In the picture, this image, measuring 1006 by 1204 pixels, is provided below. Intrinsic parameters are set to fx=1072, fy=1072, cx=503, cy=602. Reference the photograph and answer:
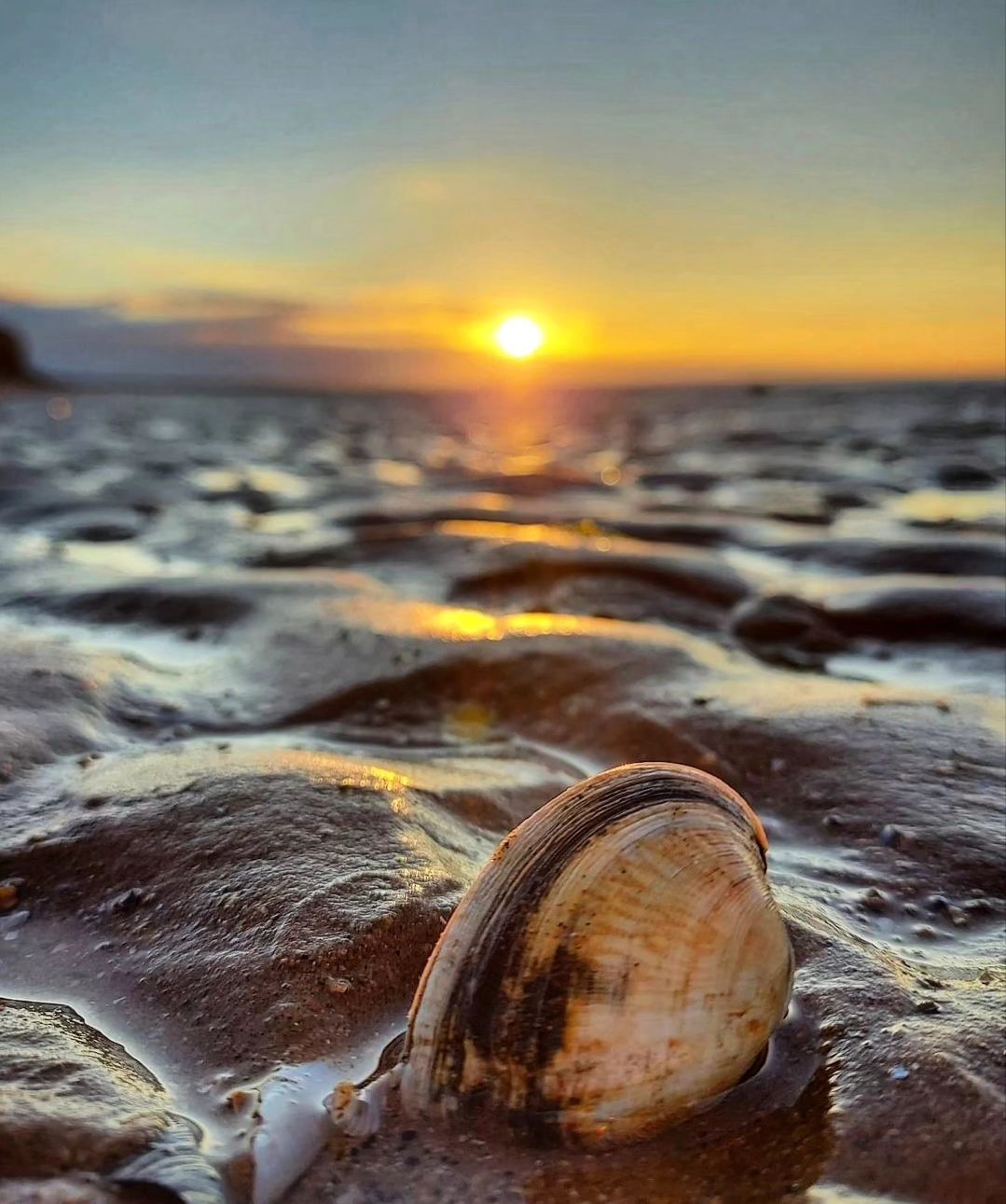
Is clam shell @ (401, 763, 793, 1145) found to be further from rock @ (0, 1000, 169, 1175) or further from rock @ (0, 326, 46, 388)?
rock @ (0, 326, 46, 388)

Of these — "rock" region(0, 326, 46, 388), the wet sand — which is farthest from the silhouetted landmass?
the wet sand

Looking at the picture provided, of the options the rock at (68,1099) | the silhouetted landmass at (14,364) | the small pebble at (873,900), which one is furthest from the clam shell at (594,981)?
the silhouetted landmass at (14,364)

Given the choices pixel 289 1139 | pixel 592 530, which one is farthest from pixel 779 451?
pixel 289 1139

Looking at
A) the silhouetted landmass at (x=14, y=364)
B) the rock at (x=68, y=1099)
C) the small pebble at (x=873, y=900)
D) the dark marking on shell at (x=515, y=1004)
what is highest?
the silhouetted landmass at (x=14, y=364)

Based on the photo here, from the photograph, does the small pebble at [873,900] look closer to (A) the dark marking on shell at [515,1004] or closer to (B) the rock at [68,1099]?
(A) the dark marking on shell at [515,1004]

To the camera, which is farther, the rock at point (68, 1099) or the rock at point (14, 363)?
the rock at point (14, 363)

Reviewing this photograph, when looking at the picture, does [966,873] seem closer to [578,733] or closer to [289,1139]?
[578,733]
